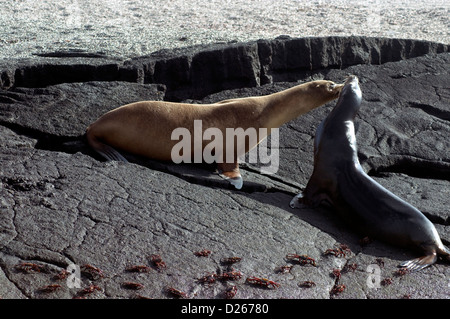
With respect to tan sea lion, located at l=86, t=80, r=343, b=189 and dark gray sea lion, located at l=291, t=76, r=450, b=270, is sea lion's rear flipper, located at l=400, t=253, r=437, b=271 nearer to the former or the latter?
dark gray sea lion, located at l=291, t=76, r=450, b=270

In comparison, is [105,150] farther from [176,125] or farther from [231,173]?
[231,173]

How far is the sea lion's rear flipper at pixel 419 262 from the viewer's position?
4.74 meters

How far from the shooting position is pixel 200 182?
564cm

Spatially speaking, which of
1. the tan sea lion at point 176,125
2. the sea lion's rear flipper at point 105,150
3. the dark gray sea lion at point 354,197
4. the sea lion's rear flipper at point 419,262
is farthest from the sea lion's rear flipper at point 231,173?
the sea lion's rear flipper at point 419,262

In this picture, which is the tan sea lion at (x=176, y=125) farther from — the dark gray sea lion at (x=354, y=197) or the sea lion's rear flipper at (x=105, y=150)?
the dark gray sea lion at (x=354, y=197)

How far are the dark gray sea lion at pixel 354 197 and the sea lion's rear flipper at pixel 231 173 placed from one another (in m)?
0.45

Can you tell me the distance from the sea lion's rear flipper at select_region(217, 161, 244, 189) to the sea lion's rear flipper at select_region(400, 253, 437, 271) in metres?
1.44

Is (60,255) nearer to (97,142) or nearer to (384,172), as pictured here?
(97,142)

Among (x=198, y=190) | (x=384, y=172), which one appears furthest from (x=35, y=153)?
(x=384, y=172)

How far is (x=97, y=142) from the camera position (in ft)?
19.3

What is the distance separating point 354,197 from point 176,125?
1588 mm

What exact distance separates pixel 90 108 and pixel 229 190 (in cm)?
167

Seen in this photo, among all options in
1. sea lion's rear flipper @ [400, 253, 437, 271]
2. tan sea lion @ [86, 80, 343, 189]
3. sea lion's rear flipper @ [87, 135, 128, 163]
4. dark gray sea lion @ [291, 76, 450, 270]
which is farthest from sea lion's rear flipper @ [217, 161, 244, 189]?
sea lion's rear flipper @ [400, 253, 437, 271]

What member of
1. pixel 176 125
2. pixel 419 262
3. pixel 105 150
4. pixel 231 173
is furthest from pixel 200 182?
pixel 419 262
